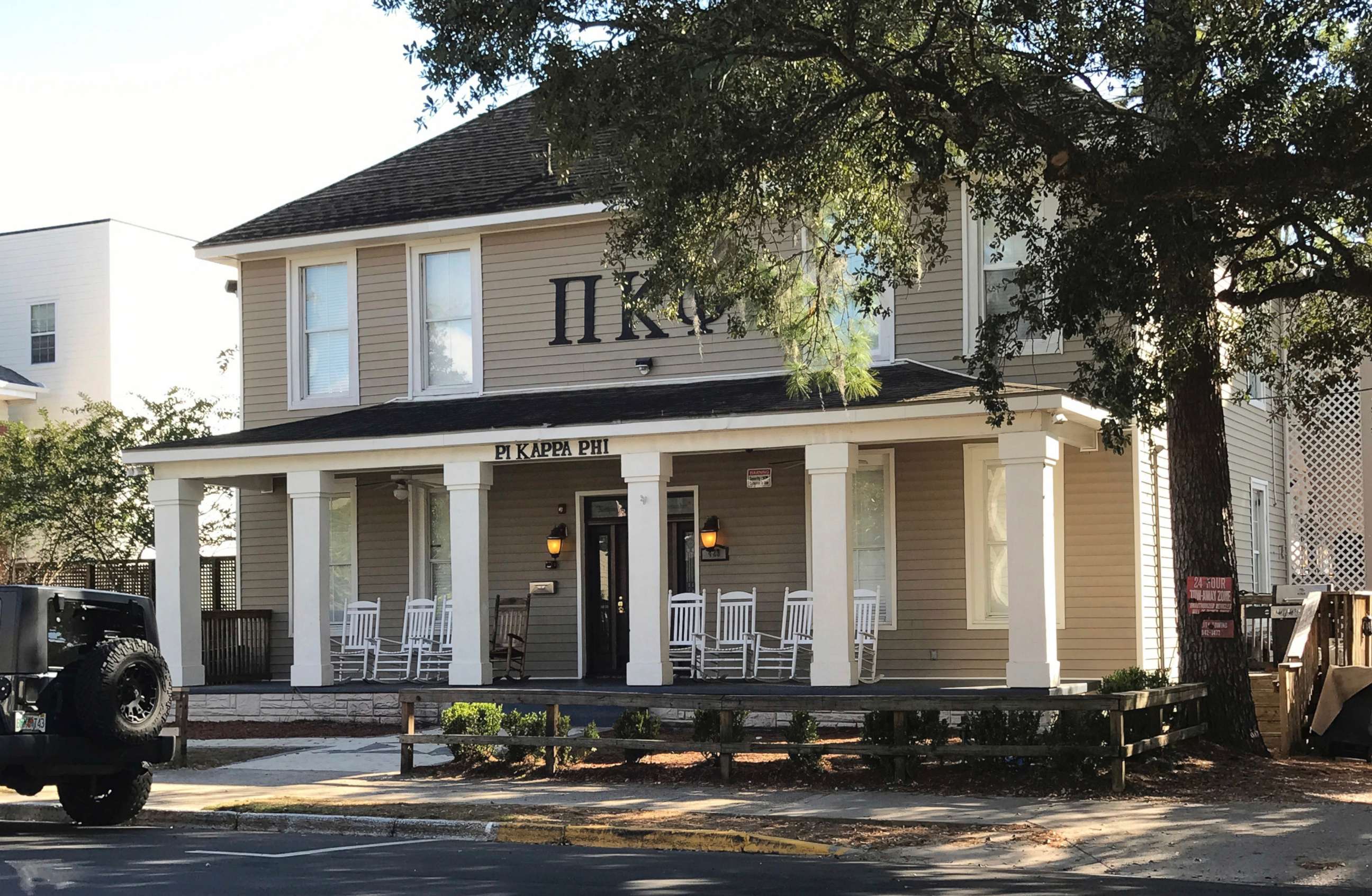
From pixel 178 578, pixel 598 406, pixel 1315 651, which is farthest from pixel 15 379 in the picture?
pixel 1315 651

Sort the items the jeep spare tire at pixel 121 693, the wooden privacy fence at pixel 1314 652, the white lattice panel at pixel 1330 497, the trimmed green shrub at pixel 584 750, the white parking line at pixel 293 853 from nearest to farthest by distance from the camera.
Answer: the white parking line at pixel 293 853
the jeep spare tire at pixel 121 693
the trimmed green shrub at pixel 584 750
the wooden privacy fence at pixel 1314 652
the white lattice panel at pixel 1330 497

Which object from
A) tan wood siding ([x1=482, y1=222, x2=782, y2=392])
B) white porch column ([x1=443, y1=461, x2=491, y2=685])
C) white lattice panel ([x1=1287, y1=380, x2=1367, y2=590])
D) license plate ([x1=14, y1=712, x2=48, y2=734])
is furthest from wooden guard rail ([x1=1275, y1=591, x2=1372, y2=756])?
license plate ([x1=14, y1=712, x2=48, y2=734])

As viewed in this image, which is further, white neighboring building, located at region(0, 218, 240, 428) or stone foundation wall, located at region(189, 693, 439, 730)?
white neighboring building, located at region(0, 218, 240, 428)

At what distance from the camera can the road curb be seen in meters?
9.77

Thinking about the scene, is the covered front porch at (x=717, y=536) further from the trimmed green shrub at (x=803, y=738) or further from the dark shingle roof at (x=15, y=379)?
the dark shingle roof at (x=15, y=379)

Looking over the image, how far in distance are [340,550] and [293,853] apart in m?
11.2

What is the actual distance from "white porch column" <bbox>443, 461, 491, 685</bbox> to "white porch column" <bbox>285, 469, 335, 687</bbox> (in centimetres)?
158

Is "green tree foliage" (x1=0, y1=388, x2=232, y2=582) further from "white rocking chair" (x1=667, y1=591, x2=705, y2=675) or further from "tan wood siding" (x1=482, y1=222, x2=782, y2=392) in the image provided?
"white rocking chair" (x1=667, y1=591, x2=705, y2=675)

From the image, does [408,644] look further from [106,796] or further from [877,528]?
[106,796]

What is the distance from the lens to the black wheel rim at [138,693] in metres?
10.8

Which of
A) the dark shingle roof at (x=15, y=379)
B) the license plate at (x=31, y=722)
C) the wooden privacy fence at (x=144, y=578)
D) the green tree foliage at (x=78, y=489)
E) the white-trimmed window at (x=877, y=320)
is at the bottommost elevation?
the license plate at (x=31, y=722)

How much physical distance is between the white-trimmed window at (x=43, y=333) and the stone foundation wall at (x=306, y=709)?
17.8m

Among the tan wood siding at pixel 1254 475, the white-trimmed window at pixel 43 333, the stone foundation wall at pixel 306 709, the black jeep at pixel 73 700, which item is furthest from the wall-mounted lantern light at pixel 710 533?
the white-trimmed window at pixel 43 333

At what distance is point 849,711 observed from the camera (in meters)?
12.8
